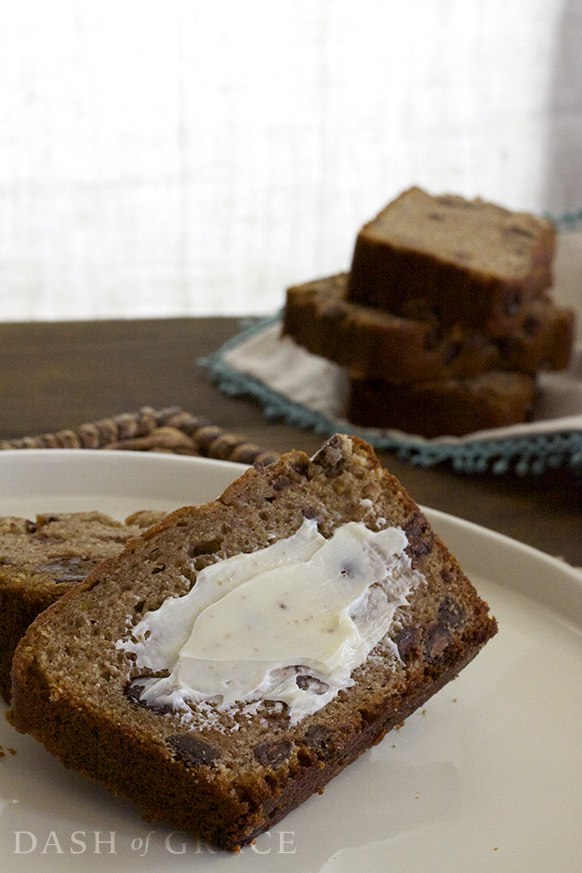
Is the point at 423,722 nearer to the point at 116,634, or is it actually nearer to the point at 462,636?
the point at 462,636

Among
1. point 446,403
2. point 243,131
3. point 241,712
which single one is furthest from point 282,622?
point 243,131

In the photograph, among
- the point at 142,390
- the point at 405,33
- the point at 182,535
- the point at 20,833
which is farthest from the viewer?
the point at 405,33

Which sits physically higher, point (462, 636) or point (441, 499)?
point (462, 636)

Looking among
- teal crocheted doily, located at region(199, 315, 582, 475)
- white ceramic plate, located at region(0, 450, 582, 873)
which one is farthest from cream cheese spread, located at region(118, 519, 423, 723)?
teal crocheted doily, located at region(199, 315, 582, 475)

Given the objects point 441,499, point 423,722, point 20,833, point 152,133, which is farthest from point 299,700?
point 152,133

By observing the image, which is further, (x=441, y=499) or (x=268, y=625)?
(x=441, y=499)

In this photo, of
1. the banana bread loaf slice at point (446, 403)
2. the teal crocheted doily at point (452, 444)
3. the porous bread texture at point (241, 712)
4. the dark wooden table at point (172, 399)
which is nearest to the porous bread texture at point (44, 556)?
the porous bread texture at point (241, 712)
